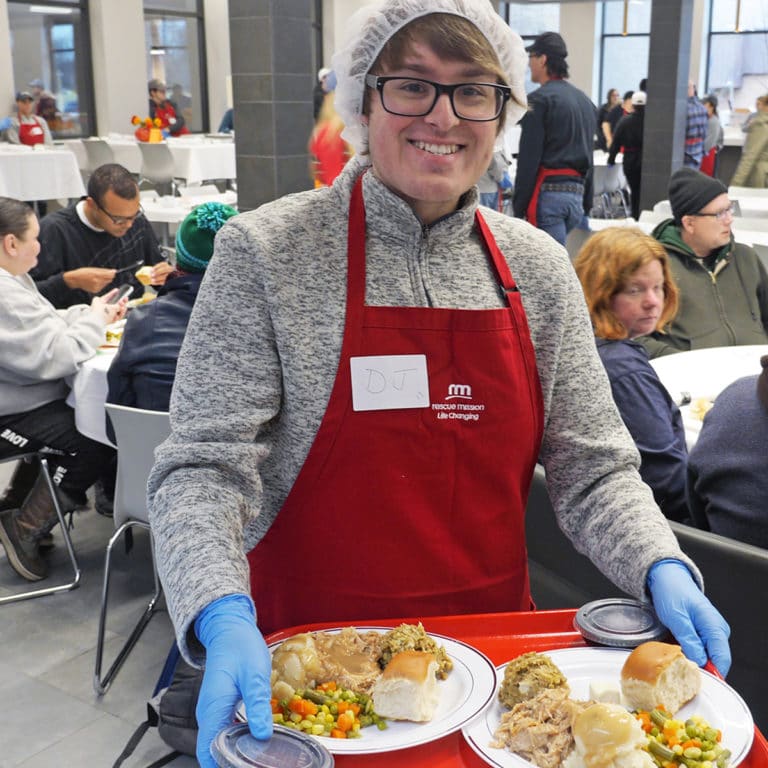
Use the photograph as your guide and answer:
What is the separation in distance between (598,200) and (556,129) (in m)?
5.39

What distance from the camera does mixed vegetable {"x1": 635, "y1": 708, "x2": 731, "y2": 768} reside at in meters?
0.88

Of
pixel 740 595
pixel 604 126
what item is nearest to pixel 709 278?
pixel 740 595

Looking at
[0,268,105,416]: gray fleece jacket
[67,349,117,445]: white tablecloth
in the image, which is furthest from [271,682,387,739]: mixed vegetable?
[0,268,105,416]: gray fleece jacket

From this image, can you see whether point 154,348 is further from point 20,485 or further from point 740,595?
point 740,595

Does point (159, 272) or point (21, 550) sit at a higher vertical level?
point (159, 272)

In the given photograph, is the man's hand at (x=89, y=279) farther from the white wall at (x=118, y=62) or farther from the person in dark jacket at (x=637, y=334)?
the white wall at (x=118, y=62)

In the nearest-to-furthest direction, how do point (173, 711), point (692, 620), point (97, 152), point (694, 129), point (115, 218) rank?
point (692, 620) < point (173, 711) < point (115, 218) < point (694, 129) < point (97, 152)

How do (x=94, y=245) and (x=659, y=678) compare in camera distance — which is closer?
(x=659, y=678)

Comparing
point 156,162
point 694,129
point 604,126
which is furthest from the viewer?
point 604,126

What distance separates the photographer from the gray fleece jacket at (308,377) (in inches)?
43.3

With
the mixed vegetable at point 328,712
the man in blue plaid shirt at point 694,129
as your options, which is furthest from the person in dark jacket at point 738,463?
the man in blue plaid shirt at point 694,129

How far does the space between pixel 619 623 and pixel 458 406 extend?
308 mm

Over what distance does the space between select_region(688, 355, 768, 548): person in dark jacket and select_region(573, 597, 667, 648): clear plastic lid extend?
839mm

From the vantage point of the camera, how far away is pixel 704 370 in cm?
310
